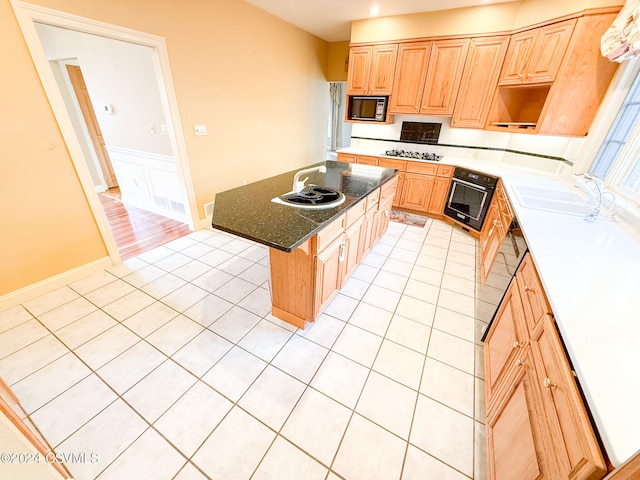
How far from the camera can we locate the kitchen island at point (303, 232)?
1.33m

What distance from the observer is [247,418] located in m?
1.33

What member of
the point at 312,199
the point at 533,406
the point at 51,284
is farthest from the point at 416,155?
the point at 51,284

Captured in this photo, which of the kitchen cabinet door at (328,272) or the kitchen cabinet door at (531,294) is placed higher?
the kitchen cabinet door at (531,294)

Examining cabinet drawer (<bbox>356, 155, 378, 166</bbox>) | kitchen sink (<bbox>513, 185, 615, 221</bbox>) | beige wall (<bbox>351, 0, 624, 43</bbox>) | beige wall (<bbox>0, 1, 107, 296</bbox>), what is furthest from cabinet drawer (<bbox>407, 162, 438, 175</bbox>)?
beige wall (<bbox>0, 1, 107, 296</bbox>)

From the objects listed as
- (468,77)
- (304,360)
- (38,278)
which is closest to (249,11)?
(468,77)

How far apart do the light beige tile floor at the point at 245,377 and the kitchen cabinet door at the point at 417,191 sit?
5.57 feet

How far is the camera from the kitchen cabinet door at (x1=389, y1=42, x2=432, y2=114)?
3.45m

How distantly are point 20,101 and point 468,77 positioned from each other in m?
4.46

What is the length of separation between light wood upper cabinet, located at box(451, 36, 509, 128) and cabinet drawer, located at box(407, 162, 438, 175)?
0.63 meters

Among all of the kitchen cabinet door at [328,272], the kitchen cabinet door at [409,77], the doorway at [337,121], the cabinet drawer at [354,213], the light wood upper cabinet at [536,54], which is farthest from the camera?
the doorway at [337,121]

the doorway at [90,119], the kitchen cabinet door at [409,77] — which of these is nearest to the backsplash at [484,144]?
the kitchen cabinet door at [409,77]

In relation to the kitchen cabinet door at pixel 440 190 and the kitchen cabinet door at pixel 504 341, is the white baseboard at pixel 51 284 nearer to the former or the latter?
the kitchen cabinet door at pixel 504 341

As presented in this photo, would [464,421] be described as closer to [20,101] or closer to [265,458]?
[265,458]

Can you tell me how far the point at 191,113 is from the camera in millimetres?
2889
